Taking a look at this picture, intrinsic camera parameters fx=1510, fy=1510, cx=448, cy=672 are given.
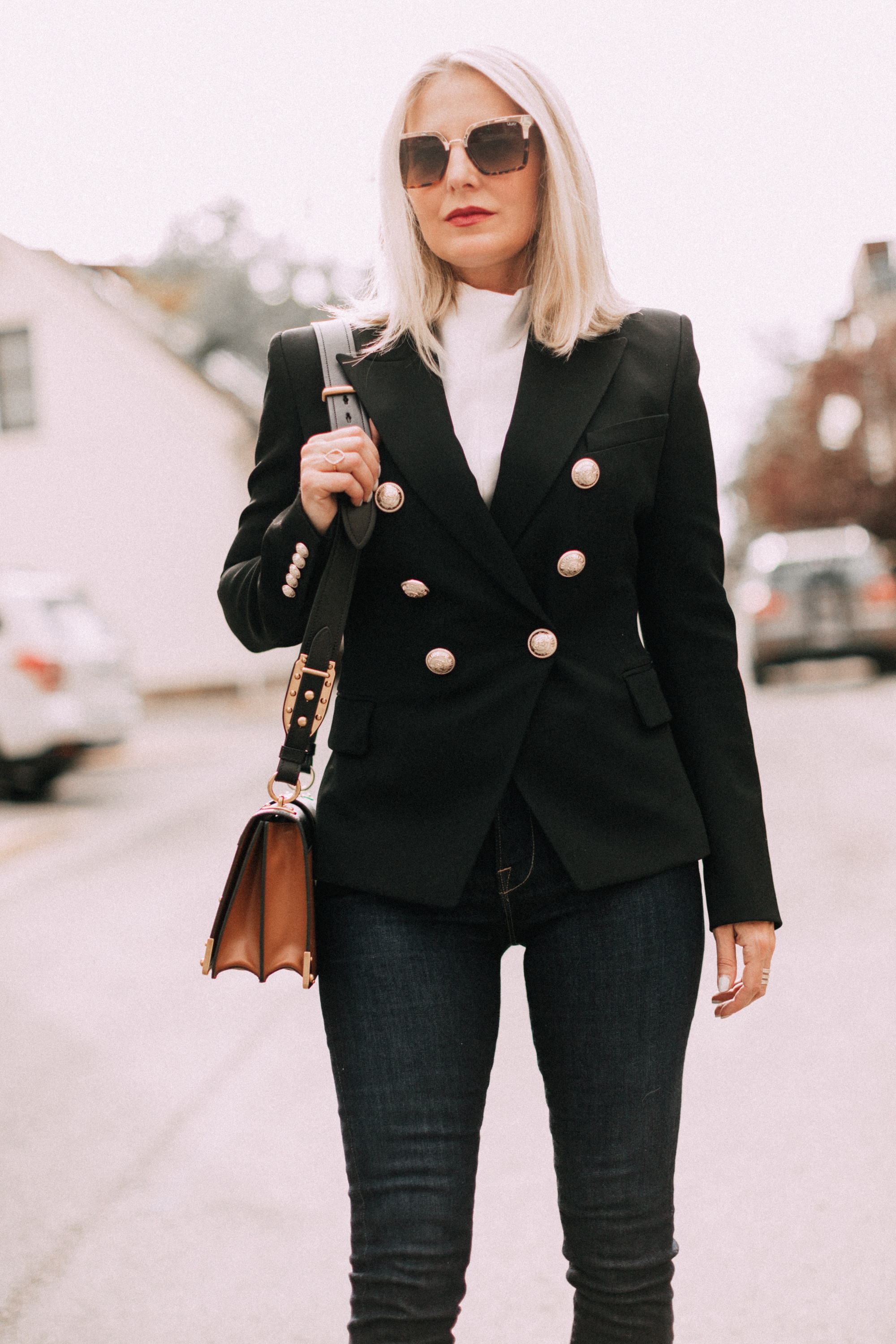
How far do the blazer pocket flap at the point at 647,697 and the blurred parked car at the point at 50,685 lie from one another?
9497mm

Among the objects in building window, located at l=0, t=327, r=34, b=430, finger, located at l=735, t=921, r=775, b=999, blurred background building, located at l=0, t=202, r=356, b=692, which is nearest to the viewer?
finger, located at l=735, t=921, r=775, b=999

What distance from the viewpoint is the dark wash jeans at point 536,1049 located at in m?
1.76

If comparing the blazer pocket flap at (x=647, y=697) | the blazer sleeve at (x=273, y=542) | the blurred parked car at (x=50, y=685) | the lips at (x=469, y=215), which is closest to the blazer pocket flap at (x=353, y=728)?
the blazer sleeve at (x=273, y=542)

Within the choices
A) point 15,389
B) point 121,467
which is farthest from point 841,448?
point 15,389

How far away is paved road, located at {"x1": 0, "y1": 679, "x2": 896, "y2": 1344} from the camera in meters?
3.13

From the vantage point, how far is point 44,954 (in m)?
6.38

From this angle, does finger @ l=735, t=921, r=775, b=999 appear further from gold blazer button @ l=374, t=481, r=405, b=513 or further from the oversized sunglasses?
the oversized sunglasses

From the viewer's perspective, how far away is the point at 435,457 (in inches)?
73.5

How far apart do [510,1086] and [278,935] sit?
2731 millimetres

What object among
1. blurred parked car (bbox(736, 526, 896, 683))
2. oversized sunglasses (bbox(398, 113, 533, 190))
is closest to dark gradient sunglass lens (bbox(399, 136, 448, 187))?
oversized sunglasses (bbox(398, 113, 533, 190))

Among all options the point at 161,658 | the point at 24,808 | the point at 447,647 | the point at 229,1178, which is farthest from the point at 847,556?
the point at 447,647

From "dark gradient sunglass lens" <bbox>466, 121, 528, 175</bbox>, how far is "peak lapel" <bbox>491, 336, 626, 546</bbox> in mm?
238

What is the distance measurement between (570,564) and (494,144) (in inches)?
21.8

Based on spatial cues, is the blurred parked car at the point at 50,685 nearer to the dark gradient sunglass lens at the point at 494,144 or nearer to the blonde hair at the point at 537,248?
the blonde hair at the point at 537,248
